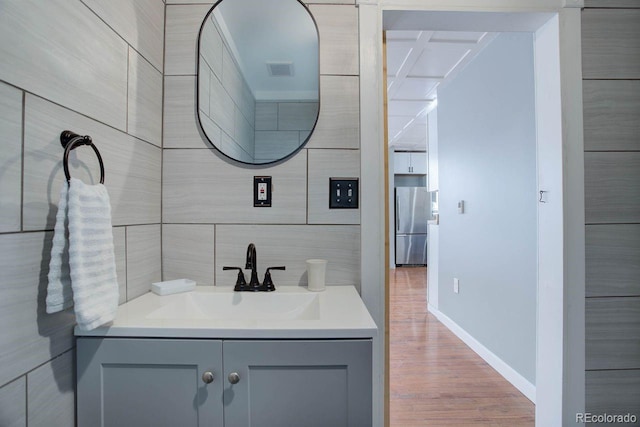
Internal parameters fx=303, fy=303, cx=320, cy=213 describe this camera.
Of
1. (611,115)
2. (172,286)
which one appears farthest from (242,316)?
(611,115)

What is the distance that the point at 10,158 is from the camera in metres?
0.62

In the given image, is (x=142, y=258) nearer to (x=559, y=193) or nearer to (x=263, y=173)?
(x=263, y=173)

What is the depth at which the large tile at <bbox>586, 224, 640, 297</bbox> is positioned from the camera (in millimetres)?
1207

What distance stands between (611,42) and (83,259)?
1976 mm

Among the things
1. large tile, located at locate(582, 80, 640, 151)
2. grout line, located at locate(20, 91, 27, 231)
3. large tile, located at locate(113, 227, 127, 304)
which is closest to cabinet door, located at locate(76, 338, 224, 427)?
large tile, located at locate(113, 227, 127, 304)

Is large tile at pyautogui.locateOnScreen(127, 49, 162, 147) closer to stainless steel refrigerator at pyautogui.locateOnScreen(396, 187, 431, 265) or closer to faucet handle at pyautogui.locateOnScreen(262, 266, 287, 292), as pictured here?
faucet handle at pyautogui.locateOnScreen(262, 266, 287, 292)

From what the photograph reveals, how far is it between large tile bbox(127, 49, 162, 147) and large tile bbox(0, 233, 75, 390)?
1.65 ft

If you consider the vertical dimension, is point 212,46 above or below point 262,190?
above

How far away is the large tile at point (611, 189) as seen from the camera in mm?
1211

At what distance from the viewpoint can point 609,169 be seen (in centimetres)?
122

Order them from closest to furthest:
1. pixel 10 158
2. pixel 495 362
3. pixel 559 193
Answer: pixel 10 158 < pixel 559 193 < pixel 495 362

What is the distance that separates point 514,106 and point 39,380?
8.08ft

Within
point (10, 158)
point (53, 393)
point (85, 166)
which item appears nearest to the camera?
point (10, 158)

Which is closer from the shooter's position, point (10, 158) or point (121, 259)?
point (10, 158)
